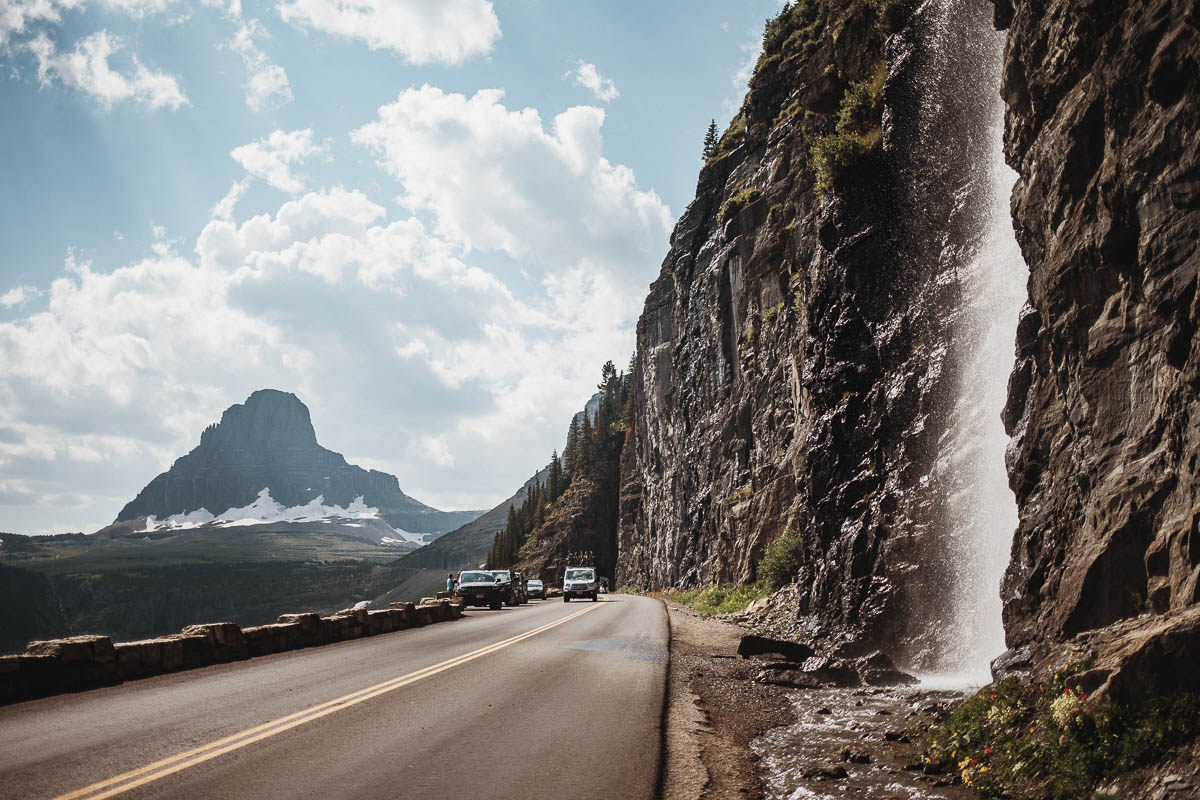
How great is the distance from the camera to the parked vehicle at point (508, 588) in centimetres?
4086

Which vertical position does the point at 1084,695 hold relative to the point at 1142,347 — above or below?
below

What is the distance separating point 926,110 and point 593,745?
19.1 meters

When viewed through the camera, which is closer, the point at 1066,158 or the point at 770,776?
the point at 770,776

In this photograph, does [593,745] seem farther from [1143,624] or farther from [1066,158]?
[1066,158]

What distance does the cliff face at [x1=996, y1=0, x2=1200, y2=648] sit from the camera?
7363 millimetres

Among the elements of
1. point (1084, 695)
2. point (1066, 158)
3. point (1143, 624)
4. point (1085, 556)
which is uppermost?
point (1066, 158)

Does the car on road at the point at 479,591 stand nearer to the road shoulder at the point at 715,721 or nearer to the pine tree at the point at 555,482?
the road shoulder at the point at 715,721

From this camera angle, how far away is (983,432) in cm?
1532

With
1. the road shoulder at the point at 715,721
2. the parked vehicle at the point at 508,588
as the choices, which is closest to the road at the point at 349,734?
the road shoulder at the point at 715,721

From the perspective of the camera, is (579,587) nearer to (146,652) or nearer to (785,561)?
(785,561)

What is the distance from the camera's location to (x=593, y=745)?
739cm

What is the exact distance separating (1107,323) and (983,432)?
6.83 meters

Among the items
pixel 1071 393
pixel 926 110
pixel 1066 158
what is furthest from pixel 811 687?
pixel 926 110

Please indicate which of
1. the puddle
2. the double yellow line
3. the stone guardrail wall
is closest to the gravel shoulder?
the puddle
